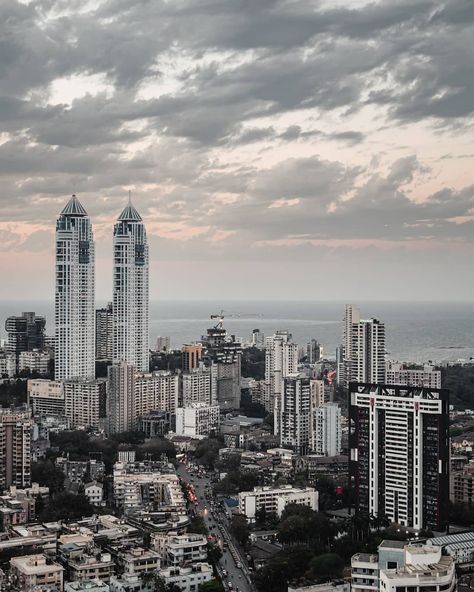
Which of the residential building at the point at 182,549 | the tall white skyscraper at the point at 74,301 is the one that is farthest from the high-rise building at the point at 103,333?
the residential building at the point at 182,549

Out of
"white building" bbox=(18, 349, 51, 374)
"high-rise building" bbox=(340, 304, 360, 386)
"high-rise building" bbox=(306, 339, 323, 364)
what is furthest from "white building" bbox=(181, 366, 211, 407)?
"high-rise building" bbox=(306, 339, 323, 364)

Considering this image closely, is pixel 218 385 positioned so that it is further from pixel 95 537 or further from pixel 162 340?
pixel 95 537

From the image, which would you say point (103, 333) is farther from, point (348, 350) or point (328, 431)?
point (328, 431)

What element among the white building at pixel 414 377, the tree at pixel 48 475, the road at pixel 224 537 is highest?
the white building at pixel 414 377

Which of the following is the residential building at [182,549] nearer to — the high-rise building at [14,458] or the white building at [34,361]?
the high-rise building at [14,458]

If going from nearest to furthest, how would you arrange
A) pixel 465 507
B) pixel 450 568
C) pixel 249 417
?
pixel 450 568, pixel 465 507, pixel 249 417

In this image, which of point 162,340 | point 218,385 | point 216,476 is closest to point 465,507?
point 216,476
